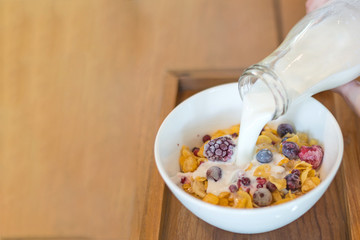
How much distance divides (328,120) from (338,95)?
0.19 m

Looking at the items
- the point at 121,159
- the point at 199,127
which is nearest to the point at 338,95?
the point at 199,127

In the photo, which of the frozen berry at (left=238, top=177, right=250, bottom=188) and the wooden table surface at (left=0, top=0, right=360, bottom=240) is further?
the wooden table surface at (left=0, top=0, right=360, bottom=240)

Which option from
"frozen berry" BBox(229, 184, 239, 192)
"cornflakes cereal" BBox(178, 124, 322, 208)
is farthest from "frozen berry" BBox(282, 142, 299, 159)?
"frozen berry" BBox(229, 184, 239, 192)

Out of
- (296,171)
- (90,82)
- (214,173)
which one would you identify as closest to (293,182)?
(296,171)

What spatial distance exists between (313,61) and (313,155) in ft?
0.50

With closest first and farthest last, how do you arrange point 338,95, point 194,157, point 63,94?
point 194,157
point 338,95
point 63,94

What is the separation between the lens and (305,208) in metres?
0.59

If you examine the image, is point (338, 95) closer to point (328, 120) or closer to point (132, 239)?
point (328, 120)

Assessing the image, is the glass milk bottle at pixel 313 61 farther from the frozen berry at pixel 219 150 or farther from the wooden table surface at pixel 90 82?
the wooden table surface at pixel 90 82

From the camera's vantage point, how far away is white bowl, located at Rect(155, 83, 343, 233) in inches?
22.0

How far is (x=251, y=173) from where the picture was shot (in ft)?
2.17

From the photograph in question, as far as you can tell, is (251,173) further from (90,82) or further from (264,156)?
(90,82)

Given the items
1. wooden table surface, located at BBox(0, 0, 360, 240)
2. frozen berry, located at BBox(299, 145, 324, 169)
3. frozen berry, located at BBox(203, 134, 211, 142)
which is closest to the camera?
frozen berry, located at BBox(299, 145, 324, 169)

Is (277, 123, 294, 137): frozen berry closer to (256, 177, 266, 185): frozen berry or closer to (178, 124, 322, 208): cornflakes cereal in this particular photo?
(178, 124, 322, 208): cornflakes cereal
